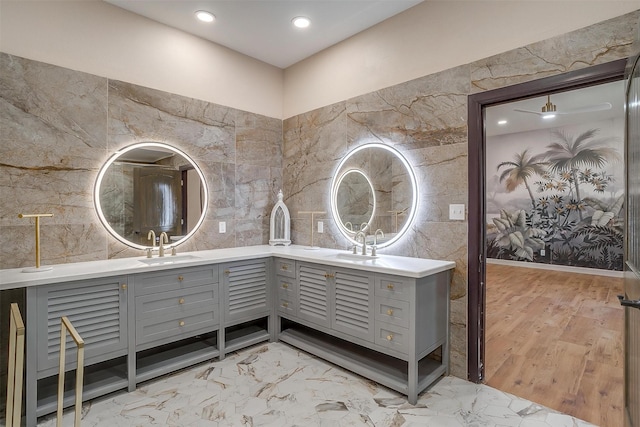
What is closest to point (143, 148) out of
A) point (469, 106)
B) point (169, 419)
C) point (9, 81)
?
point (9, 81)

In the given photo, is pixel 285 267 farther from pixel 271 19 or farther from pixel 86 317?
pixel 271 19

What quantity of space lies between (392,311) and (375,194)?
1150 mm

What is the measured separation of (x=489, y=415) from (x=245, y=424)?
4.88 feet

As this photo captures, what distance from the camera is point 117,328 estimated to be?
7.31 ft

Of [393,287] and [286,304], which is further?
[286,304]

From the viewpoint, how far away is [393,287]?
2.25m

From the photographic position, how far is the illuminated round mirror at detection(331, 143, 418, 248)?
278cm

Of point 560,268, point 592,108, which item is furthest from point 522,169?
point 560,268

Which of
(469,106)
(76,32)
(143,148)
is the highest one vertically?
(76,32)

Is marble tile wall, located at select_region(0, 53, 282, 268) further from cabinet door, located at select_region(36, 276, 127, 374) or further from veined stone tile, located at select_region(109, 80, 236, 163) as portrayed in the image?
cabinet door, located at select_region(36, 276, 127, 374)

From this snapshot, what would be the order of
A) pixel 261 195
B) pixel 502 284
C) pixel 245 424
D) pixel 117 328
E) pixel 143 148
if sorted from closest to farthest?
pixel 245 424 < pixel 117 328 < pixel 143 148 < pixel 261 195 < pixel 502 284

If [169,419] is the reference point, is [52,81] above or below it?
above

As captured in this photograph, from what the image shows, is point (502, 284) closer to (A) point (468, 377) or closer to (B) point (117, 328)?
(A) point (468, 377)

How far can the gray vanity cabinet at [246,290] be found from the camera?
2.80 m
